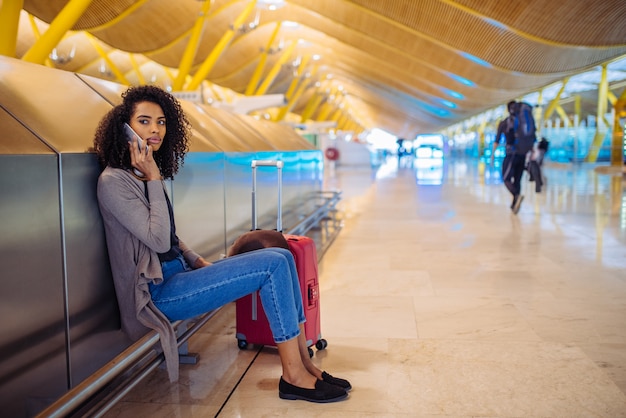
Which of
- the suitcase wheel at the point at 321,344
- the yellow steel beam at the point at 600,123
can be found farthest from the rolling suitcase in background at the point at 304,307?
the yellow steel beam at the point at 600,123

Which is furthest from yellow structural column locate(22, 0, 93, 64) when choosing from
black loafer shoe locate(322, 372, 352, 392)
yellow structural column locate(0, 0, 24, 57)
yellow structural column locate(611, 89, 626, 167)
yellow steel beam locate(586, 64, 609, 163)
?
yellow steel beam locate(586, 64, 609, 163)

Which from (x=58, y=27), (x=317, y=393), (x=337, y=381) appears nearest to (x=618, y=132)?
(x=58, y=27)

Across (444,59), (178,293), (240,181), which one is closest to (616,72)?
(444,59)

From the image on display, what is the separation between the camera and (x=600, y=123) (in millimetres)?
34031

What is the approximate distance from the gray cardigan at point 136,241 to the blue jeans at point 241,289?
9 cm

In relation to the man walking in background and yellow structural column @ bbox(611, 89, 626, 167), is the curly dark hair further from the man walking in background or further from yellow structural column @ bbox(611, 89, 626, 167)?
yellow structural column @ bbox(611, 89, 626, 167)

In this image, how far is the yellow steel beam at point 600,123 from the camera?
32.8 meters

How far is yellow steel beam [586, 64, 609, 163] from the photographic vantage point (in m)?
32.8

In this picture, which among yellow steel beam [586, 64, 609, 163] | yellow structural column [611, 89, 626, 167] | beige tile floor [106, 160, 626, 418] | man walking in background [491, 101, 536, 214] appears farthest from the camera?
yellow steel beam [586, 64, 609, 163]

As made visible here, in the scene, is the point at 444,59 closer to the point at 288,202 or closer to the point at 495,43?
the point at 495,43

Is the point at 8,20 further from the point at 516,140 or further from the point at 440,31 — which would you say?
the point at 440,31

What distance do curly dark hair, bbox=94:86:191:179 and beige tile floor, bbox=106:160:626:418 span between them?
1276 mm

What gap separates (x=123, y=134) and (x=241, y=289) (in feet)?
3.29

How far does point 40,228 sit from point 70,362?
720mm
